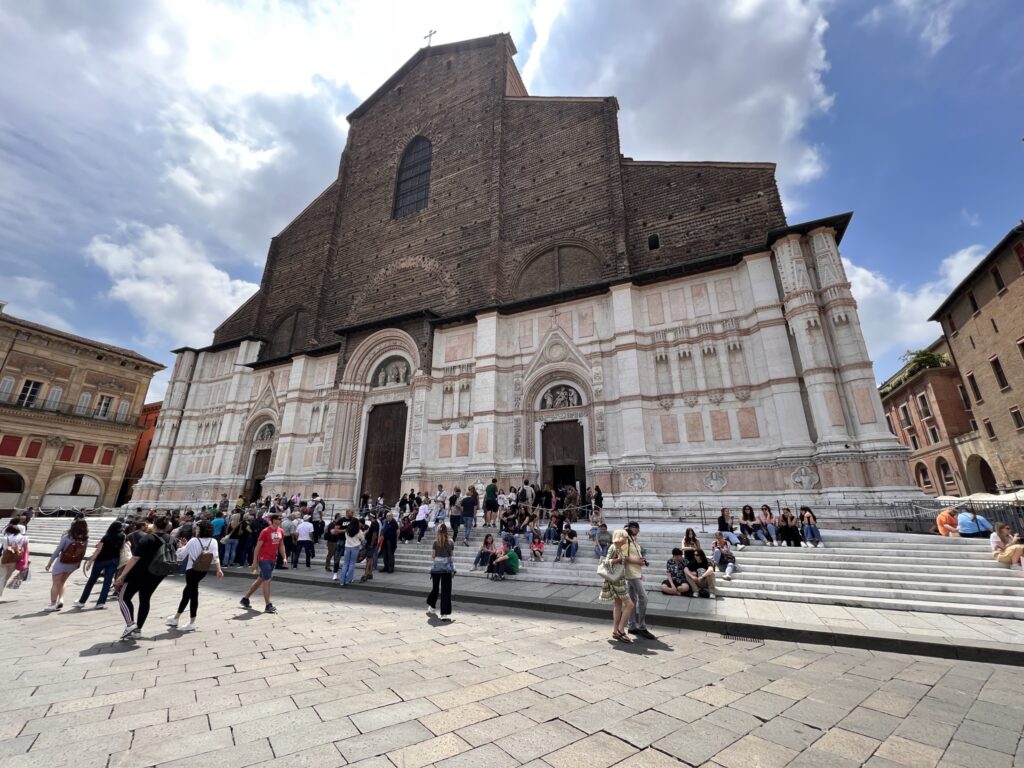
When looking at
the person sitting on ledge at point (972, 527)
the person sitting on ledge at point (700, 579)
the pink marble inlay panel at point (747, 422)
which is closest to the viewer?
the person sitting on ledge at point (700, 579)

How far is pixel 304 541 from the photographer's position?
35.5ft

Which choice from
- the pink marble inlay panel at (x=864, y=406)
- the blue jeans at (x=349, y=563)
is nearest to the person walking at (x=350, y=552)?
the blue jeans at (x=349, y=563)

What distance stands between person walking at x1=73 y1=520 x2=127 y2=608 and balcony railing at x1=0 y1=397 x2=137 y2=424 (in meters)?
30.2

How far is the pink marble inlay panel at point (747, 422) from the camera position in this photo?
13031 mm

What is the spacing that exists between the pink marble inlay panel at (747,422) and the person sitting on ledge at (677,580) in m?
7.39

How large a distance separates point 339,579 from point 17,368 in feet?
108

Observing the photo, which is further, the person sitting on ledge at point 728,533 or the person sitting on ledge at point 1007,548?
the person sitting on ledge at point 728,533

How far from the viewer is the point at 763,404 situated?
43.0 ft

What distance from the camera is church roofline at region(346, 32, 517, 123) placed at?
77.8ft

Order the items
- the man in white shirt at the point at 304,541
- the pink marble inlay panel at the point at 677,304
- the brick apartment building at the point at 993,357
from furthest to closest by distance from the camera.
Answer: the brick apartment building at the point at 993,357
the pink marble inlay panel at the point at 677,304
the man in white shirt at the point at 304,541

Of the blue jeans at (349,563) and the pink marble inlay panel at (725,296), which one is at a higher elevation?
the pink marble inlay panel at (725,296)

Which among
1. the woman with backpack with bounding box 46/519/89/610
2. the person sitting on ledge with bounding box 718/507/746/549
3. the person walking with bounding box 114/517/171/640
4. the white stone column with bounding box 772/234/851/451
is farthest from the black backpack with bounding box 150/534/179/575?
the white stone column with bounding box 772/234/851/451

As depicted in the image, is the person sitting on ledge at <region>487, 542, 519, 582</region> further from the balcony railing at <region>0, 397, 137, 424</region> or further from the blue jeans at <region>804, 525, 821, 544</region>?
the balcony railing at <region>0, 397, 137, 424</region>

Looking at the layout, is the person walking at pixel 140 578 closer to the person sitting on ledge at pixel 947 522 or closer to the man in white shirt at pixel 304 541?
the man in white shirt at pixel 304 541
